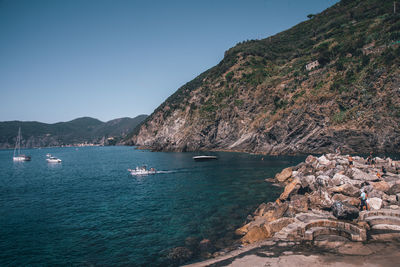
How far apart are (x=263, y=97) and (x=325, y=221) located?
7758 cm

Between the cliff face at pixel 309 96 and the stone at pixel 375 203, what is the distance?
4714cm

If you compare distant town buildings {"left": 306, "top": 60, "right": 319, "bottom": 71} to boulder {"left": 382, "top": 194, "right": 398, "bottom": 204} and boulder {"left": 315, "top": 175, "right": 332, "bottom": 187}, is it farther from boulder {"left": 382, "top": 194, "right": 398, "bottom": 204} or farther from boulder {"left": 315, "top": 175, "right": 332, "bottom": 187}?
boulder {"left": 382, "top": 194, "right": 398, "bottom": 204}

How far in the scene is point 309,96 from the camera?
6888cm

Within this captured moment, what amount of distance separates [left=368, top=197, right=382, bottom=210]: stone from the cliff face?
47136 mm

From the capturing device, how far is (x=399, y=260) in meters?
9.66

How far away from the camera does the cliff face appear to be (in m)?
55.6

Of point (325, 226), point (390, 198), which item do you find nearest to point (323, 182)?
point (390, 198)

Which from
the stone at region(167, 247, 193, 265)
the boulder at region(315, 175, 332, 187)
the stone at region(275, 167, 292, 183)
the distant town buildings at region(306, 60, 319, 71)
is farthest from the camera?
the distant town buildings at region(306, 60, 319, 71)

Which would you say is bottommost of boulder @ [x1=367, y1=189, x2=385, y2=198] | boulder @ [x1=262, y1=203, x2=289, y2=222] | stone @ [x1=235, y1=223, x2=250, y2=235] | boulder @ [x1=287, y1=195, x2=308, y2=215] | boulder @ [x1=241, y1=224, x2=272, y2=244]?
stone @ [x1=235, y1=223, x2=250, y2=235]

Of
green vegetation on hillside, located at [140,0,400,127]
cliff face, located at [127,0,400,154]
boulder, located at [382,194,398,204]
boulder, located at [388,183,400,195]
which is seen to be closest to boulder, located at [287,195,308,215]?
boulder, located at [382,194,398,204]

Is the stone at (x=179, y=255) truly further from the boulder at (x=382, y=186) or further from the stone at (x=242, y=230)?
the boulder at (x=382, y=186)

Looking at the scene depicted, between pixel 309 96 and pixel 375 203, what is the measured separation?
195 feet

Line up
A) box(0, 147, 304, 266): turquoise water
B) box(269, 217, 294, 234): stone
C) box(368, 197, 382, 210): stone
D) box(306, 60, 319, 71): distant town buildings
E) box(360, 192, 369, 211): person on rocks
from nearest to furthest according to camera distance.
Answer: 1. box(269, 217, 294, 234): stone
2. box(0, 147, 304, 266): turquoise water
3. box(368, 197, 382, 210): stone
4. box(360, 192, 369, 211): person on rocks
5. box(306, 60, 319, 71): distant town buildings

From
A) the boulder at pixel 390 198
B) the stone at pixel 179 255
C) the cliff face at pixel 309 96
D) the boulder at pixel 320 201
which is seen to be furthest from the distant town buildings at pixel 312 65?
the stone at pixel 179 255
